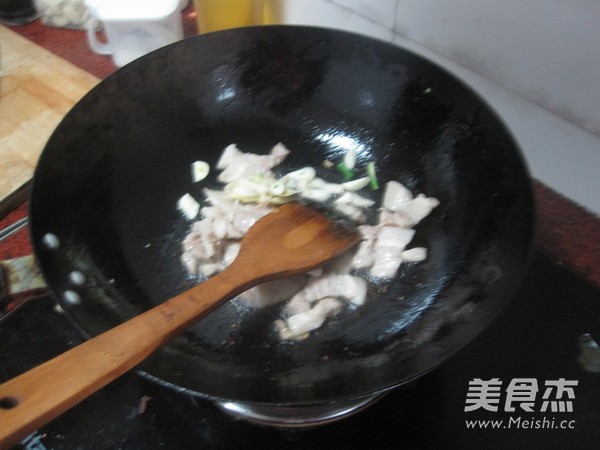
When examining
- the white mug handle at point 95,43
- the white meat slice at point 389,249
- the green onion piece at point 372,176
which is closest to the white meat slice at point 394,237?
the white meat slice at point 389,249

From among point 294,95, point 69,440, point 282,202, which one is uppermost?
point 294,95

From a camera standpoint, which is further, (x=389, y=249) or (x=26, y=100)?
(x=26, y=100)

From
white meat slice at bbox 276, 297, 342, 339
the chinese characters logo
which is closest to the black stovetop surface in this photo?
the chinese characters logo

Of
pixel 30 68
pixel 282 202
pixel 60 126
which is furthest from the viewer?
pixel 30 68

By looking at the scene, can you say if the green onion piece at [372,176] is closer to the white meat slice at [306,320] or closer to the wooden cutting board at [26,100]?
the white meat slice at [306,320]

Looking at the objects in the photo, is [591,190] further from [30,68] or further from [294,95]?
[30,68]

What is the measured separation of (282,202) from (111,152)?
0.91 feet

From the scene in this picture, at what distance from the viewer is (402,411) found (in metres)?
0.70

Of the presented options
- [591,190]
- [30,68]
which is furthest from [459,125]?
[30,68]

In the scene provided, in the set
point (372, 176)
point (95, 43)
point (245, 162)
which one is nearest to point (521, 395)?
point (372, 176)

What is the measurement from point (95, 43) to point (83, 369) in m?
0.90

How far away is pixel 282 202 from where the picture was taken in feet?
2.94

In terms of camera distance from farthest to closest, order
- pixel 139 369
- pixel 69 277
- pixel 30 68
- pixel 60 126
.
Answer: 1. pixel 30 68
2. pixel 60 126
3. pixel 69 277
4. pixel 139 369

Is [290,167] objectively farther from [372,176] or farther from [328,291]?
[328,291]
